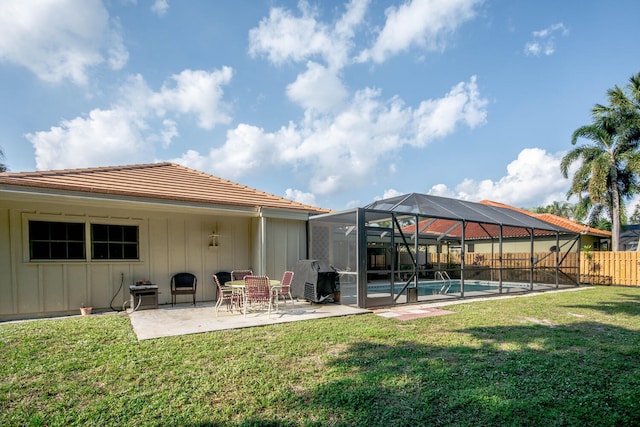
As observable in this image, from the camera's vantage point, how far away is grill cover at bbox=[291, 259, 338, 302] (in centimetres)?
881

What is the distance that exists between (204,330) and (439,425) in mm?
4396

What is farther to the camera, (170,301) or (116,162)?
(116,162)

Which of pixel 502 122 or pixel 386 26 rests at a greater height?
pixel 386 26

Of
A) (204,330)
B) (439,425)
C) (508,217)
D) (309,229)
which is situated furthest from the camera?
(508,217)

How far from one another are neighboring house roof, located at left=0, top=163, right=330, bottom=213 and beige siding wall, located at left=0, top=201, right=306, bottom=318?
22.6 inches

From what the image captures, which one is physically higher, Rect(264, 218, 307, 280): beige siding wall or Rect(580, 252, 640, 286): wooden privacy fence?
Rect(264, 218, 307, 280): beige siding wall

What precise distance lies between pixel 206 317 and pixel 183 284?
2.00 metres

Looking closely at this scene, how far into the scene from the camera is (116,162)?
31.1ft

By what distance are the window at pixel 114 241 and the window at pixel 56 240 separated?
0.83 ft

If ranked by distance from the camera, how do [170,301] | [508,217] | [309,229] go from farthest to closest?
[508,217] < [309,229] < [170,301]

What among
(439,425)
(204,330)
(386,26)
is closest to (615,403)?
(439,425)

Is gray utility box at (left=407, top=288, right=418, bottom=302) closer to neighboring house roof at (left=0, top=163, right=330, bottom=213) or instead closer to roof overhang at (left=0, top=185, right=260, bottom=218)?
neighboring house roof at (left=0, top=163, right=330, bottom=213)

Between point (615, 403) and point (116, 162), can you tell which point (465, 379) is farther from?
point (116, 162)

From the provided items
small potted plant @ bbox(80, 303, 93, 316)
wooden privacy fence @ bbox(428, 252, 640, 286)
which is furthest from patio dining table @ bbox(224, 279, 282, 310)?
wooden privacy fence @ bbox(428, 252, 640, 286)
